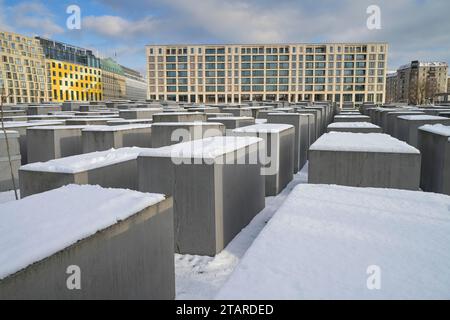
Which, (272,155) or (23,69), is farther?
(23,69)

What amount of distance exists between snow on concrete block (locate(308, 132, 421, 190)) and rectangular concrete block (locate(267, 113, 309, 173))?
7.59m

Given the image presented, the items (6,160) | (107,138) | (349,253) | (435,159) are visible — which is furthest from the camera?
(6,160)

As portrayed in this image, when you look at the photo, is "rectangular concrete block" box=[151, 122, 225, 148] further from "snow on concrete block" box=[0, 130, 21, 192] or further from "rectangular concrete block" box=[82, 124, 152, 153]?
"snow on concrete block" box=[0, 130, 21, 192]

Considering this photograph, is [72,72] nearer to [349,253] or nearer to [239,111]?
[239,111]

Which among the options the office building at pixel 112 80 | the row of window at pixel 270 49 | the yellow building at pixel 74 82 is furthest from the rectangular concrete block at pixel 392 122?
the office building at pixel 112 80

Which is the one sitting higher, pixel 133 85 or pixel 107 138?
pixel 133 85

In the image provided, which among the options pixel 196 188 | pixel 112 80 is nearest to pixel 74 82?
pixel 112 80

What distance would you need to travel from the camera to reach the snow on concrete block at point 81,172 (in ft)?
24.3

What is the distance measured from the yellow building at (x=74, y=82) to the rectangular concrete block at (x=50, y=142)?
89.6 metres

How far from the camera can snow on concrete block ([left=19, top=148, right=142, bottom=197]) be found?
7398 millimetres

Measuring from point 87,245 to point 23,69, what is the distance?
95.6m

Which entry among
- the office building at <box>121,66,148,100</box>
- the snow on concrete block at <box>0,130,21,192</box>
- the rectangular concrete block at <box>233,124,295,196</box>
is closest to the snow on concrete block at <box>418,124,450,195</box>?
the rectangular concrete block at <box>233,124,295,196</box>

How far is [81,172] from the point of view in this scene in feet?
24.5
